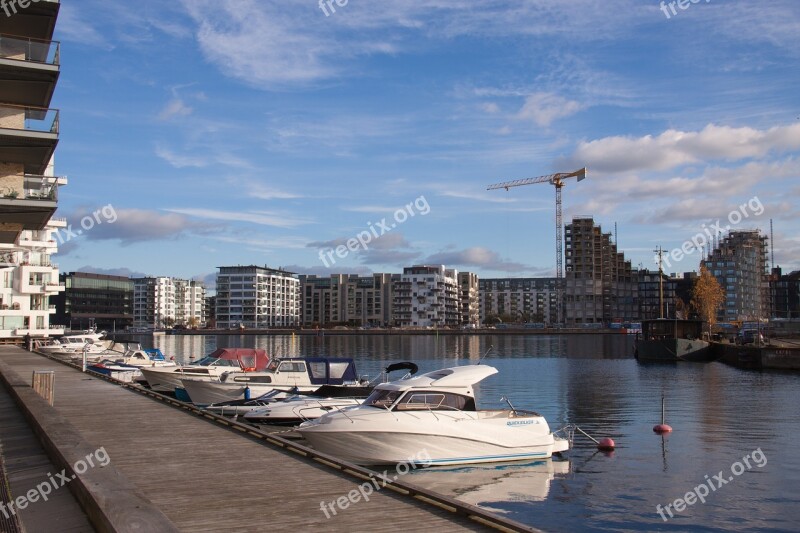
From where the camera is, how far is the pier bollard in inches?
1086

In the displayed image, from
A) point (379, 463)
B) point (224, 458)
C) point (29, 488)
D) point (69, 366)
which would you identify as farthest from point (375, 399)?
point (69, 366)

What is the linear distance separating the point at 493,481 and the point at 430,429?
2.67m

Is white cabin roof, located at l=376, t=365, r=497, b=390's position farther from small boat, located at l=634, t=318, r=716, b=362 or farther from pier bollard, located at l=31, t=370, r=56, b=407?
small boat, located at l=634, t=318, r=716, b=362

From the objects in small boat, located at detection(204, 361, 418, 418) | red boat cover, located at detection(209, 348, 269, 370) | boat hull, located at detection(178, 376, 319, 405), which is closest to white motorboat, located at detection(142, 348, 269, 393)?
red boat cover, located at detection(209, 348, 269, 370)

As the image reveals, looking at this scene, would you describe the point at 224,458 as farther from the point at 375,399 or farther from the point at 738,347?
the point at 738,347

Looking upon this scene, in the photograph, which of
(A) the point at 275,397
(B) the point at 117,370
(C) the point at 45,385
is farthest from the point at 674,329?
(C) the point at 45,385

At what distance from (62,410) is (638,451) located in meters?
22.5

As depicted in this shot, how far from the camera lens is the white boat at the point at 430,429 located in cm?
2353

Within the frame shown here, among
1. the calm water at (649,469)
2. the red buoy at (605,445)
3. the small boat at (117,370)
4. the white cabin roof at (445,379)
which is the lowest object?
the calm water at (649,469)

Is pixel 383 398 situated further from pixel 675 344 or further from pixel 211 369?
pixel 675 344

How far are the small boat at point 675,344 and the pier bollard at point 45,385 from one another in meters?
83.6

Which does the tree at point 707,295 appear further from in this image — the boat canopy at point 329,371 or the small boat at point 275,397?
the small boat at point 275,397

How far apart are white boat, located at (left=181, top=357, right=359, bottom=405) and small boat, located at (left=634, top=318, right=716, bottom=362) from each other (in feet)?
222

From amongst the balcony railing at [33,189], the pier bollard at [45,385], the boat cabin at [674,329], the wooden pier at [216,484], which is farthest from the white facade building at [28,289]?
the boat cabin at [674,329]
